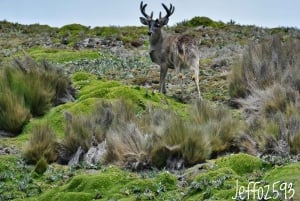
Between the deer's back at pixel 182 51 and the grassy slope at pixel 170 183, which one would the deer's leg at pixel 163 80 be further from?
the grassy slope at pixel 170 183

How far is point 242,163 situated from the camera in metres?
8.23

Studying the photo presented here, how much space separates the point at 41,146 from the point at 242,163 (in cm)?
321

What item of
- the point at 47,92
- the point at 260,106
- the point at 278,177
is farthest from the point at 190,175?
the point at 47,92

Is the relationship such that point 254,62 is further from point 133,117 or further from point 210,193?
point 210,193

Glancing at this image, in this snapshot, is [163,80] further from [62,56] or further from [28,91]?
[62,56]

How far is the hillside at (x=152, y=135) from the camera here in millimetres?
7852

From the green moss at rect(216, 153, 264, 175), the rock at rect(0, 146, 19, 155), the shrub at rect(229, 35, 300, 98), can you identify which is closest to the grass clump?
the rock at rect(0, 146, 19, 155)

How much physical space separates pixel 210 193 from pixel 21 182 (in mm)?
2813

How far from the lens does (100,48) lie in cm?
2562

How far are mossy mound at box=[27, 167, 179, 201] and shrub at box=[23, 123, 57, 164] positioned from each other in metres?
1.52

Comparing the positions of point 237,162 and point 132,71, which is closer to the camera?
point 237,162

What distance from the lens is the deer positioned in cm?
1498

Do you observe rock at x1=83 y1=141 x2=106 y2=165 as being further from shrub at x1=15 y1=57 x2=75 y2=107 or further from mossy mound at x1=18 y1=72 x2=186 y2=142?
shrub at x1=15 y1=57 x2=75 y2=107

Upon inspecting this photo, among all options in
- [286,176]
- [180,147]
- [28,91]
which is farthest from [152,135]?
[28,91]
